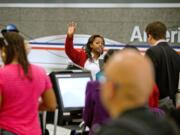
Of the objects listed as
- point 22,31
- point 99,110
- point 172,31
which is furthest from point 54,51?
point 99,110

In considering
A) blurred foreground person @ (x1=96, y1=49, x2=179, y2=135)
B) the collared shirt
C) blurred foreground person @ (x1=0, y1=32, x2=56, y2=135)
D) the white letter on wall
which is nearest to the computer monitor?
the collared shirt

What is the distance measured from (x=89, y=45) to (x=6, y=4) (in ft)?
11.5

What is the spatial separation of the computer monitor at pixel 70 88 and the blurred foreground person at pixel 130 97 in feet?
7.75

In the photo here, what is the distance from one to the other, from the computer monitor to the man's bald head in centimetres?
238

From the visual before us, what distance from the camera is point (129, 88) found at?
1489mm

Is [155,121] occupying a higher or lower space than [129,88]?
lower

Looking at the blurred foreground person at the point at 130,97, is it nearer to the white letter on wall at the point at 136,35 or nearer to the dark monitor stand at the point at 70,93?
the dark monitor stand at the point at 70,93

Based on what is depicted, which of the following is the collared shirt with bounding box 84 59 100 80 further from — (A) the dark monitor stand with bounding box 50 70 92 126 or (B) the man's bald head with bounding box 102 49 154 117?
(B) the man's bald head with bounding box 102 49 154 117

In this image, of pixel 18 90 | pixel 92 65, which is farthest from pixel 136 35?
pixel 18 90

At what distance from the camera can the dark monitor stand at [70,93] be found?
3902 millimetres

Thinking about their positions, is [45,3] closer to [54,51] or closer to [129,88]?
[54,51]

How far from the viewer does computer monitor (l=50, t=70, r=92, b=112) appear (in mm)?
3904

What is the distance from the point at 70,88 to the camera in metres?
3.97

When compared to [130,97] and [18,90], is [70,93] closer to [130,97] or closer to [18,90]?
[18,90]
